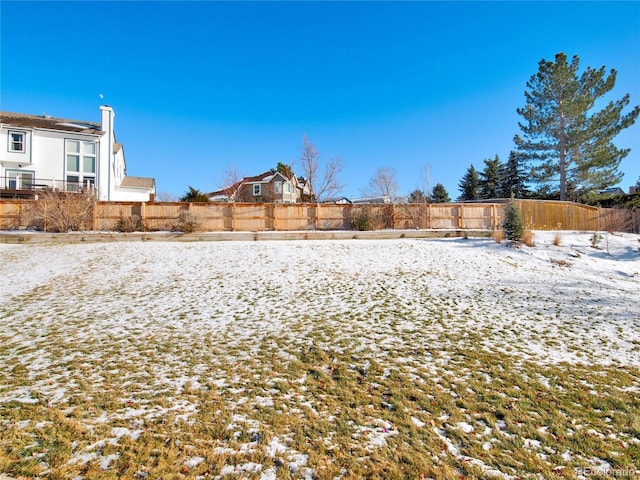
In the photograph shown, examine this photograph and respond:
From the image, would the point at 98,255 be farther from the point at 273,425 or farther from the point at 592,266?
the point at 592,266

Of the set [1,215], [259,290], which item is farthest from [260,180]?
[259,290]

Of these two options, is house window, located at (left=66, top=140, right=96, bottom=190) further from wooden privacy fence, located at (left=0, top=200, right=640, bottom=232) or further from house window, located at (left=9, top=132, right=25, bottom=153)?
wooden privacy fence, located at (left=0, top=200, right=640, bottom=232)

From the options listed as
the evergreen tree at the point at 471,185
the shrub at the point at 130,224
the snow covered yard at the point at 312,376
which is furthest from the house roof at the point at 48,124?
the evergreen tree at the point at 471,185

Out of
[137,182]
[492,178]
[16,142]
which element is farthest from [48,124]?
[492,178]

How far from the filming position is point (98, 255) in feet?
36.0

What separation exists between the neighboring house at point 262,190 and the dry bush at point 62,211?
2201cm

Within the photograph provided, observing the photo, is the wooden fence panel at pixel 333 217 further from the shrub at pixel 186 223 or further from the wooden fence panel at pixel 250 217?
the shrub at pixel 186 223

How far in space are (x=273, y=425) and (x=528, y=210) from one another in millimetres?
20662

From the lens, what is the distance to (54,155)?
811 inches

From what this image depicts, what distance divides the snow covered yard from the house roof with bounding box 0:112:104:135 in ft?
54.2

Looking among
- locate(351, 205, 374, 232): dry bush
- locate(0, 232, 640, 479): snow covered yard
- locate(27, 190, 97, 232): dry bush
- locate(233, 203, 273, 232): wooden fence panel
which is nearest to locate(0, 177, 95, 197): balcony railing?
locate(27, 190, 97, 232): dry bush

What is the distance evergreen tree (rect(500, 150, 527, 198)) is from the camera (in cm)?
3556

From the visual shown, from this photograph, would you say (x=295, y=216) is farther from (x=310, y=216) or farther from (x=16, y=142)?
(x=16, y=142)

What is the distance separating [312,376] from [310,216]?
520 inches
